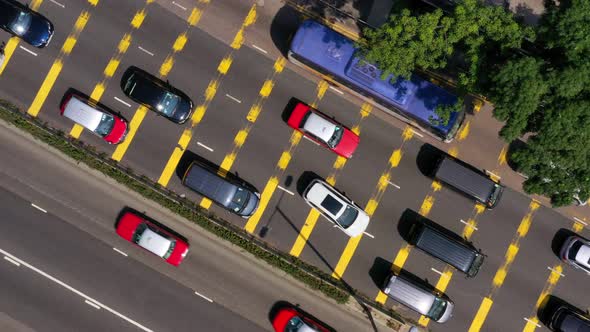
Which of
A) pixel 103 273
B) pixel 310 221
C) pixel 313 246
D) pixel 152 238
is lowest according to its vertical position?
pixel 103 273

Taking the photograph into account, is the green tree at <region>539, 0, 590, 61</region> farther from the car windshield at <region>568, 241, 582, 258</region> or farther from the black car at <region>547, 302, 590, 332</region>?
the black car at <region>547, 302, 590, 332</region>

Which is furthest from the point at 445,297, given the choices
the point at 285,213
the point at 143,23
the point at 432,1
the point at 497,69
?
the point at 143,23

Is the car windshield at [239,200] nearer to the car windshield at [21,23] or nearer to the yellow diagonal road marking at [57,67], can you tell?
the yellow diagonal road marking at [57,67]

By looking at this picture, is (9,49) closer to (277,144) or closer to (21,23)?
(21,23)

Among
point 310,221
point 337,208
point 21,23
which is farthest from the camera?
point 310,221

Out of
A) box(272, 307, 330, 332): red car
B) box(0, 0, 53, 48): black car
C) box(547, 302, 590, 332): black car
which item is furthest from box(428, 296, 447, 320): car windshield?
box(0, 0, 53, 48): black car

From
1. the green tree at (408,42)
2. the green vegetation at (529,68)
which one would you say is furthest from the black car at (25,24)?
the green tree at (408,42)

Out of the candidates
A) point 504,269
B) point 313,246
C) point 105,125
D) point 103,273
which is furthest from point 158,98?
Result: point 504,269
